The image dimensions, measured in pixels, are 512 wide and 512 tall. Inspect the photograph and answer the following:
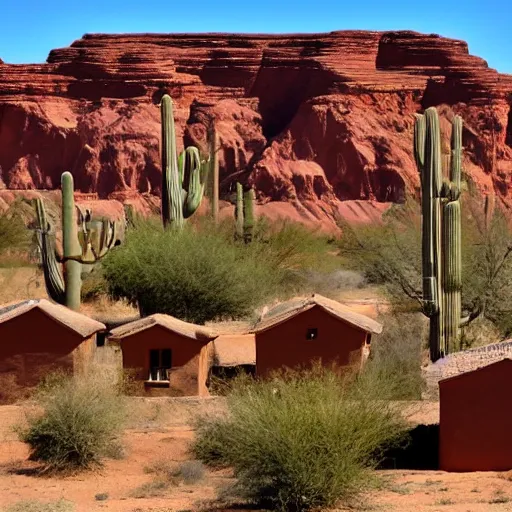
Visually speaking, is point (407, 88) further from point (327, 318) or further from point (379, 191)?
point (327, 318)

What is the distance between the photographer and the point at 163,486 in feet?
53.9

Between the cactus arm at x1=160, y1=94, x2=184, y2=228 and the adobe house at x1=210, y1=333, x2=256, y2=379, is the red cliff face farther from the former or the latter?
the adobe house at x1=210, y1=333, x2=256, y2=379

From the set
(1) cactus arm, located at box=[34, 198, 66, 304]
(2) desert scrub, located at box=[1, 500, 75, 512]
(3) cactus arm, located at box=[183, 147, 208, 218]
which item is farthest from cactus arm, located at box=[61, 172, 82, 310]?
(2) desert scrub, located at box=[1, 500, 75, 512]

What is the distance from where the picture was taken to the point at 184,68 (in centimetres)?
7712

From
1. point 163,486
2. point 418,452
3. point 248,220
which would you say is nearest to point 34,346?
point 163,486

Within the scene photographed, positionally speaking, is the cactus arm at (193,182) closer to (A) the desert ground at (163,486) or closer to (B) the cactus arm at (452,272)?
(B) the cactus arm at (452,272)

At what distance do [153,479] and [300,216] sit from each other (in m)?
49.4

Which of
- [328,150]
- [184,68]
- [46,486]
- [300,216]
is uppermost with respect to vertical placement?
[184,68]

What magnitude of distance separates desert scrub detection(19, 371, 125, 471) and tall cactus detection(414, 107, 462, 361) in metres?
6.24

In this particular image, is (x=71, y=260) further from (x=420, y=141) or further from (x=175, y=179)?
(x=420, y=141)

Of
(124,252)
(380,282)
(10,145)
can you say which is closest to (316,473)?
(124,252)

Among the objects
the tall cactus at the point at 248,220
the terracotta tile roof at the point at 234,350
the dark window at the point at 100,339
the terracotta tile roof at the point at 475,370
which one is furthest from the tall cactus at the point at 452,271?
the tall cactus at the point at 248,220

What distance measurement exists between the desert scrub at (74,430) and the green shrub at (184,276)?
33.0 feet

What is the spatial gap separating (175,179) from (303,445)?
601 inches
